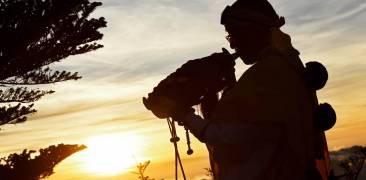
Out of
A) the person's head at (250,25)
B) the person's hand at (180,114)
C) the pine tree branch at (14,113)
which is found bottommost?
the person's hand at (180,114)

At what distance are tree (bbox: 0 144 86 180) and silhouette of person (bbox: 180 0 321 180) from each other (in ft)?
39.9

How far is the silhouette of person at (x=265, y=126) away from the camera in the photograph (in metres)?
2.68

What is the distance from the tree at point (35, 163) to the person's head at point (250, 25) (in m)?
12.1

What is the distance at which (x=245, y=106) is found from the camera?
2723mm

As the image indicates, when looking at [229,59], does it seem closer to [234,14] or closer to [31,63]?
[234,14]

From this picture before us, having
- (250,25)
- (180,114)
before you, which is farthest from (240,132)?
(250,25)

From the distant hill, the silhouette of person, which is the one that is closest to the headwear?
the silhouette of person

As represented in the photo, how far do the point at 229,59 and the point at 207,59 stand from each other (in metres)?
0.13

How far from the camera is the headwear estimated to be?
2.97 m

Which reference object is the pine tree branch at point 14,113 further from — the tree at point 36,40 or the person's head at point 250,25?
the person's head at point 250,25

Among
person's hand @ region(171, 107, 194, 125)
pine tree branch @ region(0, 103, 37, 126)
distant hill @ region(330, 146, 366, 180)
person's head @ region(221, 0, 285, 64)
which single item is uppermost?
pine tree branch @ region(0, 103, 37, 126)

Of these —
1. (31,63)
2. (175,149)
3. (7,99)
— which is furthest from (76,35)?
(175,149)

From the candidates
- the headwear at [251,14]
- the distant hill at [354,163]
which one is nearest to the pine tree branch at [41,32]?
the distant hill at [354,163]

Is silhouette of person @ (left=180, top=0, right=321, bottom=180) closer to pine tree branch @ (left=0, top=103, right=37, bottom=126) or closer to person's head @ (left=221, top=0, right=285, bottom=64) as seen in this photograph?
person's head @ (left=221, top=0, right=285, bottom=64)
